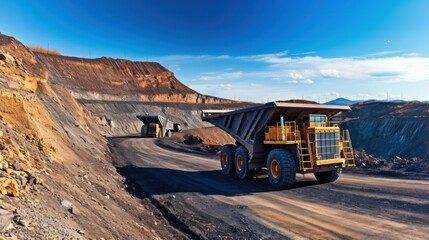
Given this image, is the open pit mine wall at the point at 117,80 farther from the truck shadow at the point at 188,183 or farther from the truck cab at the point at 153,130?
the truck shadow at the point at 188,183

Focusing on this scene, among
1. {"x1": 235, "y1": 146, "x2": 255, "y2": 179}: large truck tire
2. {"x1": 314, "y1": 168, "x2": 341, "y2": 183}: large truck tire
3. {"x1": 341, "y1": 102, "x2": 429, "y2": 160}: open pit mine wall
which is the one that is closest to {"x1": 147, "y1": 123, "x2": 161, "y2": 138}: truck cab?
{"x1": 341, "y1": 102, "x2": 429, "y2": 160}: open pit mine wall

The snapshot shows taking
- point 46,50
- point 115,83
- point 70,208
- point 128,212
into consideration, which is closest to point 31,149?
point 128,212

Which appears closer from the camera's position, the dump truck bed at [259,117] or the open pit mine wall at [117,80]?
the dump truck bed at [259,117]

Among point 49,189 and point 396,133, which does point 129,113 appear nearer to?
point 396,133

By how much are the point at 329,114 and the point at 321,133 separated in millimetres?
1762

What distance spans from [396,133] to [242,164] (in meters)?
30.4

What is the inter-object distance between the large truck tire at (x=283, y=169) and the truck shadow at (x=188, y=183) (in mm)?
262

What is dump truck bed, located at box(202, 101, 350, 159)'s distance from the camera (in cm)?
1125

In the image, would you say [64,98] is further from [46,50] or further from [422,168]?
[46,50]

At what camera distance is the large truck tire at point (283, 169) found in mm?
10750

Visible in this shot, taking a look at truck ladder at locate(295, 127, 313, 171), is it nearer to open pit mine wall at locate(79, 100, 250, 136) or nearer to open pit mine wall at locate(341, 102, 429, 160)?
open pit mine wall at locate(341, 102, 429, 160)

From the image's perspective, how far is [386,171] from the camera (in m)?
13.4

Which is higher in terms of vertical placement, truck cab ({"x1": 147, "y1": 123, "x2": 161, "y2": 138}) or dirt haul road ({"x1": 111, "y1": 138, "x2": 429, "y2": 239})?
truck cab ({"x1": 147, "y1": 123, "x2": 161, "y2": 138})

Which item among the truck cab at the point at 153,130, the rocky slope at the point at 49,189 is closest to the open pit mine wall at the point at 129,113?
the truck cab at the point at 153,130
